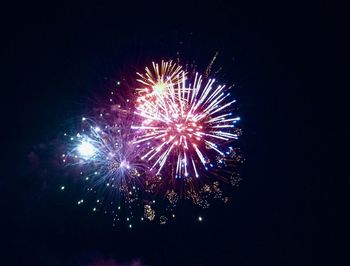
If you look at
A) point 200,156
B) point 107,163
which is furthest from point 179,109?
point 107,163

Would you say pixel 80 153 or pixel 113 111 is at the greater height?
pixel 113 111

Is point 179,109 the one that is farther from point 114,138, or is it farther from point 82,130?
point 82,130

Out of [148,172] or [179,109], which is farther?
[148,172]

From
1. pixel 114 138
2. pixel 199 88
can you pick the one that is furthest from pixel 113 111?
pixel 199 88

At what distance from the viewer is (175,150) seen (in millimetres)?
15297

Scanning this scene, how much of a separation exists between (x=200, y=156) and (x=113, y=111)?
4293 mm

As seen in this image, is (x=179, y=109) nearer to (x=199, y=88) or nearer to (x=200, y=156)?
(x=199, y=88)

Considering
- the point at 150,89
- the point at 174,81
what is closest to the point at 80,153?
the point at 150,89

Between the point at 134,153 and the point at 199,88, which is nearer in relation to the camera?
the point at 199,88

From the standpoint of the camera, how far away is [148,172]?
1612cm

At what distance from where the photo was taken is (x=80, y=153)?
16.6 metres

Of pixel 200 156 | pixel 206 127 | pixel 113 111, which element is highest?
pixel 113 111

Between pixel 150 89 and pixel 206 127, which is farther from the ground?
pixel 150 89

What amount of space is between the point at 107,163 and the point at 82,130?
6.10 ft
